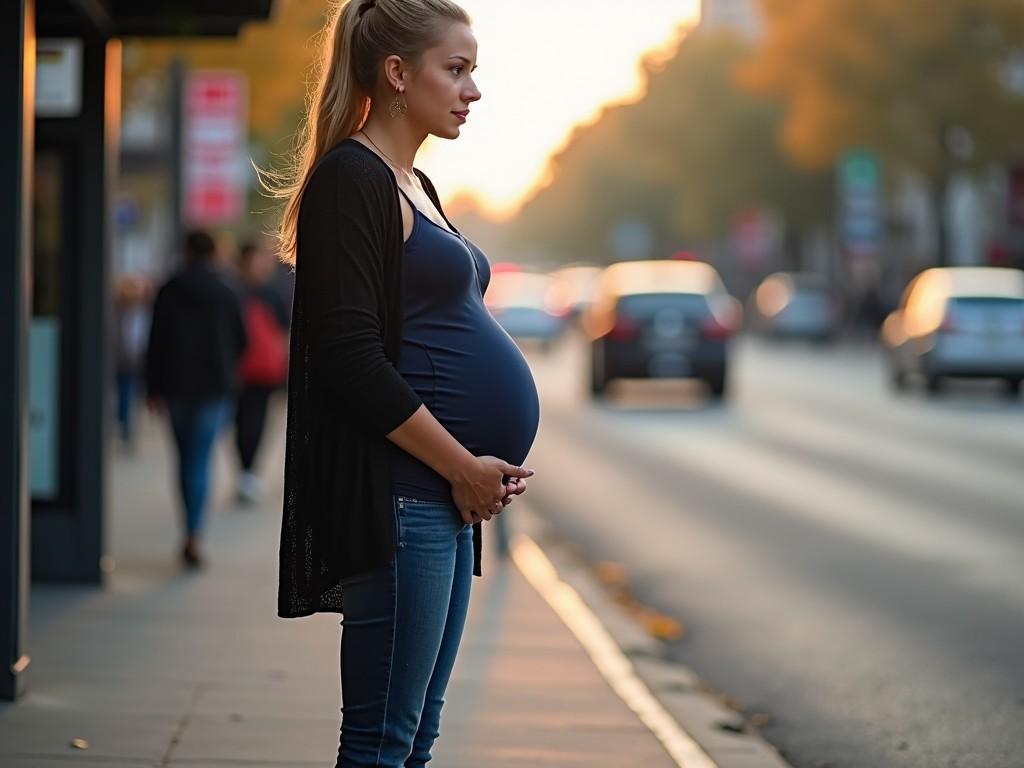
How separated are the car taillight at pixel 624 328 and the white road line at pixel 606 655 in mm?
14858

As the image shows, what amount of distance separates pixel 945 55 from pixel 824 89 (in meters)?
3.49

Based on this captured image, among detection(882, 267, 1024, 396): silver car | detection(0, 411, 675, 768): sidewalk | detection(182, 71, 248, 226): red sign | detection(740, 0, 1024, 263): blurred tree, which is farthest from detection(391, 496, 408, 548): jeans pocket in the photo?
detection(740, 0, 1024, 263): blurred tree

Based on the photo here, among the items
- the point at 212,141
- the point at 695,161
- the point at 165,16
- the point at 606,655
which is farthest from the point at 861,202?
the point at 606,655

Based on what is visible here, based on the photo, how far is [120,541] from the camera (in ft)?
37.8

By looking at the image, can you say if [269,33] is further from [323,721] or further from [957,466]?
[323,721]

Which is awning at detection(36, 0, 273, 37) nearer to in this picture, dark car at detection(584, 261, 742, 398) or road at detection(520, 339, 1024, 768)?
road at detection(520, 339, 1024, 768)

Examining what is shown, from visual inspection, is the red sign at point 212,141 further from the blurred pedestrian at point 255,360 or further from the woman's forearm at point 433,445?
the woman's forearm at point 433,445

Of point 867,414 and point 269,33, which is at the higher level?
point 269,33

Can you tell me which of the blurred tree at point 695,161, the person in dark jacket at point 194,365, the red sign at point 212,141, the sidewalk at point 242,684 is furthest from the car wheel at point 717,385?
the blurred tree at point 695,161

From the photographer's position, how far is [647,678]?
7.64m

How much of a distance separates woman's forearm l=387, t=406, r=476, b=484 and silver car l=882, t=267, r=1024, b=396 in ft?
77.2

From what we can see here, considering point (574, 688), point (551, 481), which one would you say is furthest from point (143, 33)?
point (551, 481)

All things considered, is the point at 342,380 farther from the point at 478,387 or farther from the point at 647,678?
the point at 647,678

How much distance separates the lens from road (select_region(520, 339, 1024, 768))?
722 cm
